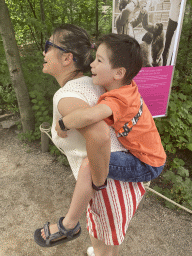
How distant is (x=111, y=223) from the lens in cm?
145

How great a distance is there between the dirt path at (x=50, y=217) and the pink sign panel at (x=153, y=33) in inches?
60.8

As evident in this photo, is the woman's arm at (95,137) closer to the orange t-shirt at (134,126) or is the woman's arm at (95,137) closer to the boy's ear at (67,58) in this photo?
the orange t-shirt at (134,126)

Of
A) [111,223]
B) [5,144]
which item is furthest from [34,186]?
[111,223]

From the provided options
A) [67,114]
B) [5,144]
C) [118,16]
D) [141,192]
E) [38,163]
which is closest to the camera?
[67,114]

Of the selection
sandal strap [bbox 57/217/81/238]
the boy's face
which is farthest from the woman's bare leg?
the boy's face

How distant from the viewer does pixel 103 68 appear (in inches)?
49.3

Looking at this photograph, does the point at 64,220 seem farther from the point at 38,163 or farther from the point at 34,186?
the point at 38,163

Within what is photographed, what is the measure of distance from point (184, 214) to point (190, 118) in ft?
4.99

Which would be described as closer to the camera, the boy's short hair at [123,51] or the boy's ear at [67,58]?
the boy's short hair at [123,51]

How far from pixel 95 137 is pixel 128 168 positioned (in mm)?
436

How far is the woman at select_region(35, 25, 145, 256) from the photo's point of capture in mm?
1129

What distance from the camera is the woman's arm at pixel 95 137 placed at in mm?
1036

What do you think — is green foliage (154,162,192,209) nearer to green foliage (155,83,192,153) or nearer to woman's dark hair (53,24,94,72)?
green foliage (155,83,192,153)

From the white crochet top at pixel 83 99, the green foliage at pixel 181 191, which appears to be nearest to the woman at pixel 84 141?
the white crochet top at pixel 83 99
